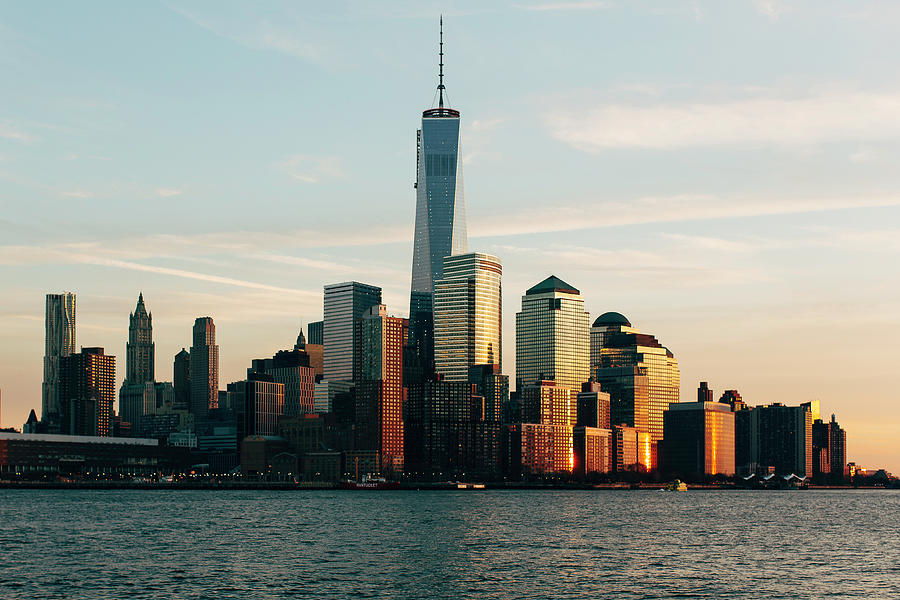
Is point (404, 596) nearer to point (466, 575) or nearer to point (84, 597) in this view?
point (466, 575)

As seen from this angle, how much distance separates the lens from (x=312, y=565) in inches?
4621

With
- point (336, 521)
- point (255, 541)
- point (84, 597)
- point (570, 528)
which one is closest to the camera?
point (84, 597)

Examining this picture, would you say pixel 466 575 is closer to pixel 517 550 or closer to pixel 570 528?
pixel 517 550

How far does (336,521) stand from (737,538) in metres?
62.0

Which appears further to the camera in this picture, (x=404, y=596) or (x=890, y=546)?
(x=890, y=546)

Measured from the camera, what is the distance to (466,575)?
110438 mm

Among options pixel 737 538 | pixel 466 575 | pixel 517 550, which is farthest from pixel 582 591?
pixel 737 538

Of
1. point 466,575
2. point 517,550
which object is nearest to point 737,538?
point 517,550

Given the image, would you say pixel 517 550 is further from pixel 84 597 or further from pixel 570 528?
pixel 84 597

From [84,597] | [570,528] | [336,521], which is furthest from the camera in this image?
[336,521]

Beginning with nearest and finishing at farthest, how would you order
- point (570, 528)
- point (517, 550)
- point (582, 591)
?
1. point (582, 591)
2. point (517, 550)
3. point (570, 528)

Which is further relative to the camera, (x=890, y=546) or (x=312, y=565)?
(x=890, y=546)

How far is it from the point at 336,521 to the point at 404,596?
93.0 meters

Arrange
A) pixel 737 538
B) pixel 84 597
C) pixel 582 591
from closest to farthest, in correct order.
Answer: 1. pixel 84 597
2. pixel 582 591
3. pixel 737 538
